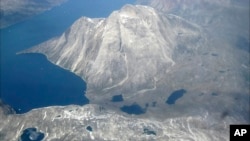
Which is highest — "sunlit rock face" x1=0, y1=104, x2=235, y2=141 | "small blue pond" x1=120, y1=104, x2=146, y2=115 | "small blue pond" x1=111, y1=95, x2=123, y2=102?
"small blue pond" x1=111, y1=95, x2=123, y2=102

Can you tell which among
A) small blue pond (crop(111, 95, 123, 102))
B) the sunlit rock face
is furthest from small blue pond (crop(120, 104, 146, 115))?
small blue pond (crop(111, 95, 123, 102))

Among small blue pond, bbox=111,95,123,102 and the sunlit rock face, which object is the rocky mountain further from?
small blue pond, bbox=111,95,123,102

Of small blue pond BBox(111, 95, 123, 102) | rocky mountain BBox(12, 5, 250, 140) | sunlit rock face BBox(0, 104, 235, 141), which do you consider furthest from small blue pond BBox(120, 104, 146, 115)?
small blue pond BBox(111, 95, 123, 102)

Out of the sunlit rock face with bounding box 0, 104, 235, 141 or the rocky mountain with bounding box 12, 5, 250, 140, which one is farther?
the rocky mountain with bounding box 12, 5, 250, 140

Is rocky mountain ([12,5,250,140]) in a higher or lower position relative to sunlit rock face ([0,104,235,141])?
higher

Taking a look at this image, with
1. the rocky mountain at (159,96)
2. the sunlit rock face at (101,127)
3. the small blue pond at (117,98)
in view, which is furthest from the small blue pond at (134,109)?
the small blue pond at (117,98)

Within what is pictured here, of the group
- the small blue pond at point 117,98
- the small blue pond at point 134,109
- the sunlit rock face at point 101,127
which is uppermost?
the small blue pond at point 117,98

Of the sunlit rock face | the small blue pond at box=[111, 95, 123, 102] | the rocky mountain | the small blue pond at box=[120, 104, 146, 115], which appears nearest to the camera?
the sunlit rock face

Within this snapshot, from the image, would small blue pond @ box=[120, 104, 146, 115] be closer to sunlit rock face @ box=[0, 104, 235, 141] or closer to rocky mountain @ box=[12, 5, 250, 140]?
rocky mountain @ box=[12, 5, 250, 140]

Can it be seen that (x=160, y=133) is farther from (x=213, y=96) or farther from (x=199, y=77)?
(x=199, y=77)

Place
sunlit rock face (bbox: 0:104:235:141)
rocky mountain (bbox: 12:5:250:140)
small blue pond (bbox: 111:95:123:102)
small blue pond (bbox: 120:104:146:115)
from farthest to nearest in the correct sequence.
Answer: small blue pond (bbox: 111:95:123:102) → small blue pond (bbox: 120:104:146:115) → rocky mountain (bbox: 12:5:250:140) → sunlit rock face (bbox: 0:104:235:141)

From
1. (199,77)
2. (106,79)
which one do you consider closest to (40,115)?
(106,79)

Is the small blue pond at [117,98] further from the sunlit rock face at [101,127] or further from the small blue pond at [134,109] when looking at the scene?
the sunlit rock face at [101,127]
